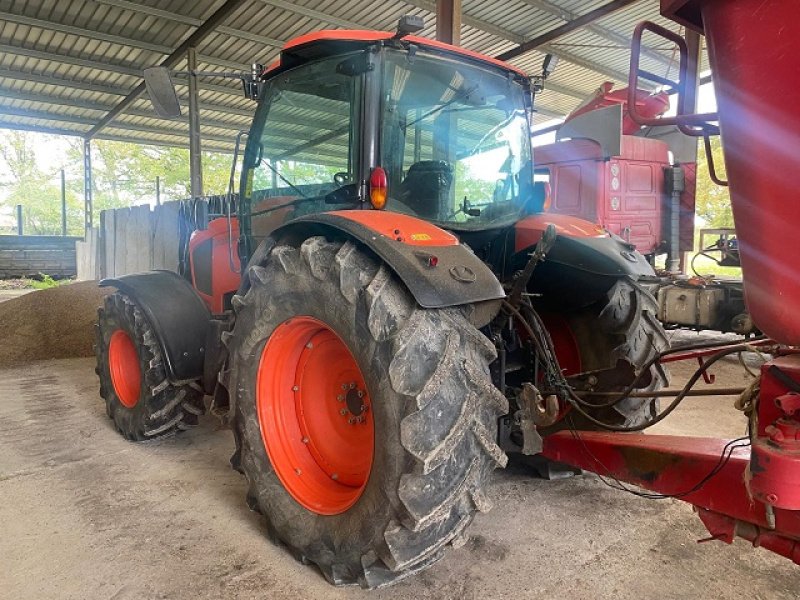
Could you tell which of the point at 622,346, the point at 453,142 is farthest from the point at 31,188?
the point at 622,346

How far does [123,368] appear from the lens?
3943 mm

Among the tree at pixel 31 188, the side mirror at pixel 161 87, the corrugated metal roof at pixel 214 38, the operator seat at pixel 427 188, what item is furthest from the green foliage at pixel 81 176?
the operator seat at pixel 427 188

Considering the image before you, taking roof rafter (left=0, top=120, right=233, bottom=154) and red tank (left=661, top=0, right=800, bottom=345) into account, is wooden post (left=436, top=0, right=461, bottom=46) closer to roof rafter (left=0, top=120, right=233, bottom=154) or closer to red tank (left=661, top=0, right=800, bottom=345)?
red tank (left=661, top=0, right=800, bottom=345)

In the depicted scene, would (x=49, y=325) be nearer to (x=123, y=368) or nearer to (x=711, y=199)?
(x=123, y=368)

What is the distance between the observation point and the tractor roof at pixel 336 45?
247cm

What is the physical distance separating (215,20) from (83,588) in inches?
330

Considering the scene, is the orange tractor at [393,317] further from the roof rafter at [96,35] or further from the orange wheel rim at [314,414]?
the roof rafter at [96,35]

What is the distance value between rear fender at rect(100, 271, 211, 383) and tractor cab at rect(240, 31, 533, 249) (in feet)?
2.59

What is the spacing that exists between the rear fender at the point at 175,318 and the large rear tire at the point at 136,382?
74 mm

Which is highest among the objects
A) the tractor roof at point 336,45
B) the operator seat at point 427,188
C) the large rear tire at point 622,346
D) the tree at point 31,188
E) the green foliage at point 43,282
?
the tree at point 31,188

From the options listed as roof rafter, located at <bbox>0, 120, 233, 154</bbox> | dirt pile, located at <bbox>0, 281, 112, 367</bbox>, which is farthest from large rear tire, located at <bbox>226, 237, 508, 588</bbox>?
roof rafter, located at <bbox>0, 120, 233, 154</bbox>

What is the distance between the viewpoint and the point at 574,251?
2.66 meters

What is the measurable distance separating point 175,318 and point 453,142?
6.54ft

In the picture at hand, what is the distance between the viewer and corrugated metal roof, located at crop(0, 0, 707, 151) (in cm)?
843
